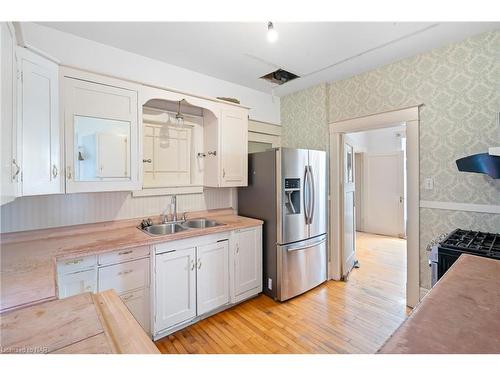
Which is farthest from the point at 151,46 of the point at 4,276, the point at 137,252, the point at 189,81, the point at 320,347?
the point at 320,347

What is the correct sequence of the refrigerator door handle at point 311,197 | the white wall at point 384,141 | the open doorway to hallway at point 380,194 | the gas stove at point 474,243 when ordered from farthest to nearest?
the white wall at point 384,141
the open doorway to hallway at point 380,194
the refrigerator door handle at point 311,197
the gas stove at point 474,243

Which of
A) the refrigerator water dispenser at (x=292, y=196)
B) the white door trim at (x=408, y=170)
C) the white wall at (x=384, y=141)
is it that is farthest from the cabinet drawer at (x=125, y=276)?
the white wall at (x=384, y=141)

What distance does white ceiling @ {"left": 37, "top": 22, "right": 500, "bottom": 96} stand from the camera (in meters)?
1.94

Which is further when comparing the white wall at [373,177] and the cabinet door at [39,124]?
the white wall at [373,177]

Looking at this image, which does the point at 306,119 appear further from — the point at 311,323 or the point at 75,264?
the point at 75,264

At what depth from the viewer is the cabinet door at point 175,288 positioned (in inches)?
78.0

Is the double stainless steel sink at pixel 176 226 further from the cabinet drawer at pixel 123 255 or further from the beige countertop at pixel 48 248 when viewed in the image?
the cabinet drawer at pixel 123 255

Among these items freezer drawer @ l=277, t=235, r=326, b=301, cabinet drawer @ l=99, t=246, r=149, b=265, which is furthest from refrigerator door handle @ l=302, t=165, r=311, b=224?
cabinet drawer @ l=99, t=246, r=149, b=265

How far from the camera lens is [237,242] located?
2.53m

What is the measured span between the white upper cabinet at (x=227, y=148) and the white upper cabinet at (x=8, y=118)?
5.69 feet

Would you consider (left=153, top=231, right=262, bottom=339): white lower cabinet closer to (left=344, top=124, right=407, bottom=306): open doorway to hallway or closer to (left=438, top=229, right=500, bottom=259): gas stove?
(left=438, top=229, right=500, bottom=259): gas stove
